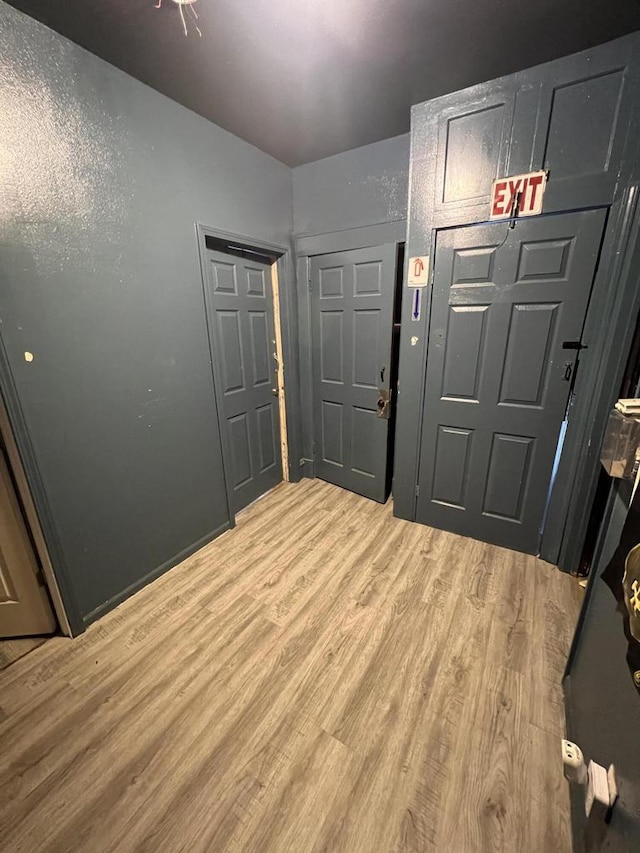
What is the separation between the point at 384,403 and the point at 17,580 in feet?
7.57

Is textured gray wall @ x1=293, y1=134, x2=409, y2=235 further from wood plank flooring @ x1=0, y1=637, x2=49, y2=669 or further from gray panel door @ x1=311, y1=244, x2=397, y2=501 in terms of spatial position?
wood plank flooring @ x1=0, y1=637, x2=49, y2=669

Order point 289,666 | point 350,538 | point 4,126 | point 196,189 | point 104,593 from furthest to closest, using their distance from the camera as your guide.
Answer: point 350,538 → point 196,189 → point 104,593 → point 289,666 → point 4,126

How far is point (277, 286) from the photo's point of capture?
260 cm

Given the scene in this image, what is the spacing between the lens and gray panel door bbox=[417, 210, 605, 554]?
5.49 feet

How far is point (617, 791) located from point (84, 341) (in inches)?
88.5

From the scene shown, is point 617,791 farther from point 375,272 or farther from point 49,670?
point 375,272

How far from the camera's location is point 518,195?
1653 mm

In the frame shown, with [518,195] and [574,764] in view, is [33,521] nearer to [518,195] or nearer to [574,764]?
[574,764]

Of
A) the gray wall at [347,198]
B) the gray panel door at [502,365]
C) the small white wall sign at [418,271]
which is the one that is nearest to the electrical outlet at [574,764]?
the gray panel door at [502,365]

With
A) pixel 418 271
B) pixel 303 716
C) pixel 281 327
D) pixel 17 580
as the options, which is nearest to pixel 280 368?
pixel 281 327

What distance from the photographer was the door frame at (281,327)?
78.7 inches

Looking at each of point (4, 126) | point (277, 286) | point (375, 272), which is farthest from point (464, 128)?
point (4, 126)

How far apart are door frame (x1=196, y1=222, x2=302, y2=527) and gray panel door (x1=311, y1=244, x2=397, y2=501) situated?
190 mm

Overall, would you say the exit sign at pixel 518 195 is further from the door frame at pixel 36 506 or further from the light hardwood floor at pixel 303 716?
the door frame at pixel 36 506
